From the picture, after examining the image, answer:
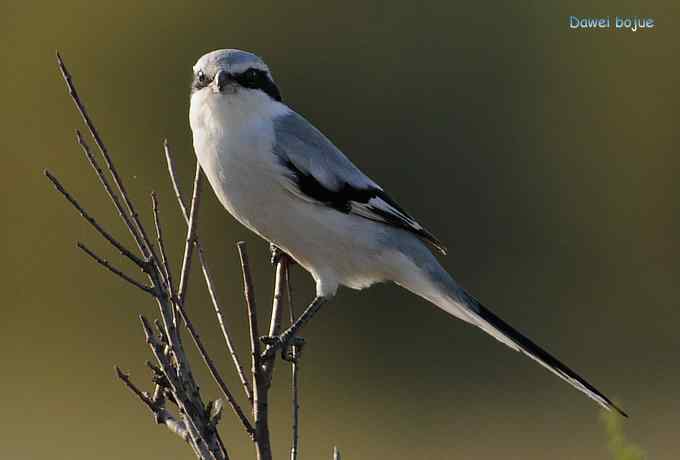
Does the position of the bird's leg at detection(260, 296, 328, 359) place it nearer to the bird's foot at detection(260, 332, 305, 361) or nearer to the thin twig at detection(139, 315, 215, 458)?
the bird's foot at detection(260, 332, 305, 361)

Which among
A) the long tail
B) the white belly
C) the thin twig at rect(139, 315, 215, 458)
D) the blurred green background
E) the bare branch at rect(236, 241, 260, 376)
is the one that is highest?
the blurred green background

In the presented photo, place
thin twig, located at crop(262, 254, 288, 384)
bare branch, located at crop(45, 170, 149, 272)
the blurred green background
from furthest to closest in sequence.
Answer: the blurred green background
thin twig, located at crop(262, 254, 288, 384)
bare branch, located at crop(45, 170, 149, 272)

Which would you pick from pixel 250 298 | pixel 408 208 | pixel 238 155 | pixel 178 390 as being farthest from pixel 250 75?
pixel 408 208

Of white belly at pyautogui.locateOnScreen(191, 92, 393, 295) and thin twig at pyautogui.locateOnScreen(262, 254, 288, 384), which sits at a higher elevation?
white belly at pyautogui.locateOnScreen(191, 92, 393, 295)

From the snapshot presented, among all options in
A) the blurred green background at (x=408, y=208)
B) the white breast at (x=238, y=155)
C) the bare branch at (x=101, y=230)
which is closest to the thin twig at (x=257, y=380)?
the bare branch at (x=101, y=230)

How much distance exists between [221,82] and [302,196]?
0.27m

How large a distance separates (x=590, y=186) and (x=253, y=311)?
4438mm

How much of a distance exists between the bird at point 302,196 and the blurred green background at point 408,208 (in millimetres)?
2736

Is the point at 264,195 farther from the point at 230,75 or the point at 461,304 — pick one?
the point at 461,304

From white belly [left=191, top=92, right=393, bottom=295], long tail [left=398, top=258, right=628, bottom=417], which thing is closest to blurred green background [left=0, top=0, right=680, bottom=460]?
long tail [left=398, top=258, right=628, bottom=417]

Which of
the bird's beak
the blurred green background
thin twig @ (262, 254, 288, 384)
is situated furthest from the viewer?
the blurred green background

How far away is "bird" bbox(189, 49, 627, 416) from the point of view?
6.43 ft

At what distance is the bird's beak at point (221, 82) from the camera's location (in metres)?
1.94

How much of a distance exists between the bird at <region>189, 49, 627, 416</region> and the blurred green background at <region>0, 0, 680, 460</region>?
274 cm
